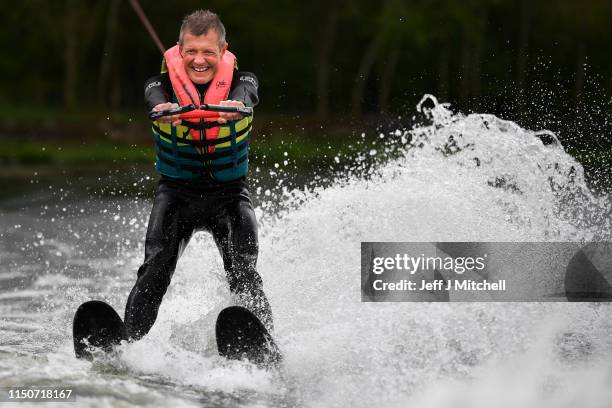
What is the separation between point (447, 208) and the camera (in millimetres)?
7551

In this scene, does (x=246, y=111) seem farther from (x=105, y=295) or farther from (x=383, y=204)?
(x=105, y=295)

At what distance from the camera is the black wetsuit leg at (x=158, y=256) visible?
6035mm

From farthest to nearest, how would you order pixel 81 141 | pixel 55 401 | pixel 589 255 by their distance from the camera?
pixel 81 141
pixel 589 255
pixel 55 401

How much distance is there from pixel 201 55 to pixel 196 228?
3.44 feet

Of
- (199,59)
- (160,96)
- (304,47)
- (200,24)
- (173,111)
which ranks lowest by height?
(173,111)

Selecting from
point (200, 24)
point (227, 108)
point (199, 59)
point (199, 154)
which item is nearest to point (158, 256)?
point (199, 154)

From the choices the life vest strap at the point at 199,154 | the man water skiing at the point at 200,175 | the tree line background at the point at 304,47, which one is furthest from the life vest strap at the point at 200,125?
the tree line background at the point at 304,47

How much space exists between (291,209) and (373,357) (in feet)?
8.46

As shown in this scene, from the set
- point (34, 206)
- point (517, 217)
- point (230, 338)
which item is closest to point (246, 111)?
point (230, 338)

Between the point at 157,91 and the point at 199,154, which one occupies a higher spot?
the point at 157,91

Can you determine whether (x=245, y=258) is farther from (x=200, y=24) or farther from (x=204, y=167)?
(x=200, y=24)

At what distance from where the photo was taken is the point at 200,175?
6.14m

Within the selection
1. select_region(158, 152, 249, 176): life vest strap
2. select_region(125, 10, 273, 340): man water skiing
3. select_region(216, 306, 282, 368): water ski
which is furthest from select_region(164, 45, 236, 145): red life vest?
select_region(216, 306, 282, 368): water ski

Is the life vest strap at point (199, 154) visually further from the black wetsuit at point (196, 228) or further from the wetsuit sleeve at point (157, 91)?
the wetsuit sleeve at point (157, 91)
